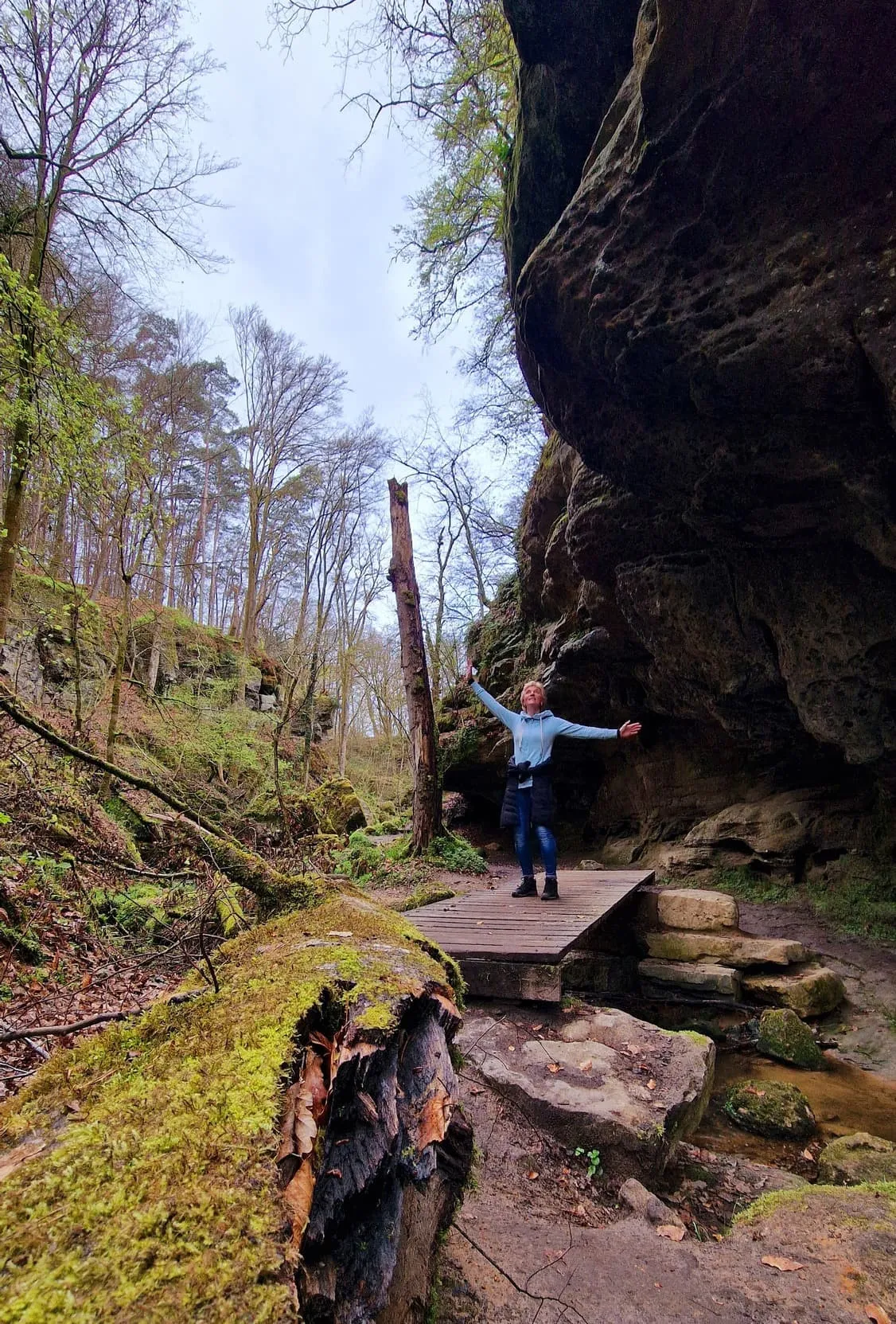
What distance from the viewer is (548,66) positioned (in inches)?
251

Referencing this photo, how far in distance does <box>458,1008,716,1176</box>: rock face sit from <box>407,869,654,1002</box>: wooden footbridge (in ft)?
1.01

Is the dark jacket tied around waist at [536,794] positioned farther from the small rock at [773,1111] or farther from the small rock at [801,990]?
the small rock at [801,990]

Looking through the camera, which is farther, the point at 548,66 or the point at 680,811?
the point at 680,811

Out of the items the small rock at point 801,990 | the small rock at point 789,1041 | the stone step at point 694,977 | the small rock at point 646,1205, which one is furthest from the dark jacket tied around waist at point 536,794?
the small rock at point 646,1205

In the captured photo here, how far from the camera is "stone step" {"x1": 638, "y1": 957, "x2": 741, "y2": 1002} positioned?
593 cm

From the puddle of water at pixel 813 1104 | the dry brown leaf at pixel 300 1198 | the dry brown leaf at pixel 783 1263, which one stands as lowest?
the puddle of water at pixel 813 1104

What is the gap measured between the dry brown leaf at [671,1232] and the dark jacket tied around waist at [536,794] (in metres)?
3.14

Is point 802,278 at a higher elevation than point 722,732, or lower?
higher

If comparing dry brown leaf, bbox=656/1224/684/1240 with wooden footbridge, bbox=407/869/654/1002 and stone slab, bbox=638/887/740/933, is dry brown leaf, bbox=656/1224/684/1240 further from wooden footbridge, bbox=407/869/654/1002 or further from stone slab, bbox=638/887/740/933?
stone slab, bbox=638/887/740/933

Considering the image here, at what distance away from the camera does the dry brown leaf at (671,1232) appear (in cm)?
254

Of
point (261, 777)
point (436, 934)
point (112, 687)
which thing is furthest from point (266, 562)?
point (436, 934)

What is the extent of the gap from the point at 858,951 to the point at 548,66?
10546 mm

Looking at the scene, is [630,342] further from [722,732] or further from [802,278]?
[722,732]

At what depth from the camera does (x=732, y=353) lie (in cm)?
532
